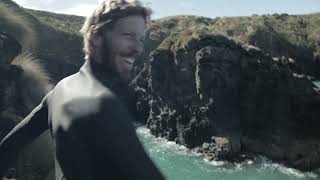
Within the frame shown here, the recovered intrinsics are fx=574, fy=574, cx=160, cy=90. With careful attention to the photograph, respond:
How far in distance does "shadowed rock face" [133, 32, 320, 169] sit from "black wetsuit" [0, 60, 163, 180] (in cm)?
3390

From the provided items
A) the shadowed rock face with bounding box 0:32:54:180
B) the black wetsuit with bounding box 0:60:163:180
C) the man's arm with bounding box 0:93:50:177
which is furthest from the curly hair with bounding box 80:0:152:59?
the shadowed rock face with bounding box 0:32:54:180

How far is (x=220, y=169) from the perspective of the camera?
33.4m

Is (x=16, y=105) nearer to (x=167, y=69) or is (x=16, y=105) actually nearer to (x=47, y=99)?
(x=47, y=99)

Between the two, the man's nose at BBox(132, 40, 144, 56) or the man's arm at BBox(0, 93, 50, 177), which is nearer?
the man's nose at BBox(132, 40, 144, 56)

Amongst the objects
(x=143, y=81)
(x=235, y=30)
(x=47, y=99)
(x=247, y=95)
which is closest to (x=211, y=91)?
(x=247, y=95)

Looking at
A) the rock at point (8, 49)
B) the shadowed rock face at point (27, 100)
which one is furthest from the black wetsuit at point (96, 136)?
the rock at point (8, 49)

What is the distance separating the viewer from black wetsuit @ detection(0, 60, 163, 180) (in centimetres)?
144

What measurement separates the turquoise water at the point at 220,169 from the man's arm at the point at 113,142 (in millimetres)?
28277

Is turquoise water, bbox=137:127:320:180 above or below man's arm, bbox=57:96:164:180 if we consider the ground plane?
below

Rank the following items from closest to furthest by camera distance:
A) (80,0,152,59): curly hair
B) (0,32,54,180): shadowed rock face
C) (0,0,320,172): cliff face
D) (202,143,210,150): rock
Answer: (80,0,152,59): curly hair → (0,32,54,180): shadowed rock face → (0,0,320,172): cliff face → (202,143,210,150): rock

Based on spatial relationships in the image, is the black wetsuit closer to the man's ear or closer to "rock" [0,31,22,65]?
the man's ear

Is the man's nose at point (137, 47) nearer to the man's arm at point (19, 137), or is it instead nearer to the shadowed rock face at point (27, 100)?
the man's arm at point (19, 137)

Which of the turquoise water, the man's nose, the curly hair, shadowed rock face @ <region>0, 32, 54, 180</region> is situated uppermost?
the curly hair

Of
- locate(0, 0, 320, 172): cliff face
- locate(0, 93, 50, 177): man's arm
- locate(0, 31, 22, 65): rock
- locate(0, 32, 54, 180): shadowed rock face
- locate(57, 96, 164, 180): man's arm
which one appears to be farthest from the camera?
locate(0, 0, 320, 172): cliff face
